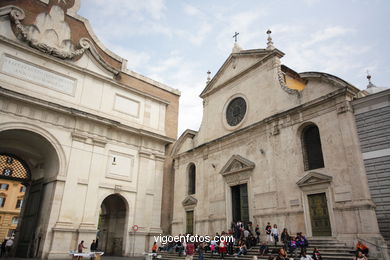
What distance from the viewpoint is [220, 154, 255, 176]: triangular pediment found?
52.5 ft

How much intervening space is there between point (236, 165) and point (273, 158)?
2.63 meters

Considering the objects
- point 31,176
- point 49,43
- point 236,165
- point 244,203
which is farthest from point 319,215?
point 31,176

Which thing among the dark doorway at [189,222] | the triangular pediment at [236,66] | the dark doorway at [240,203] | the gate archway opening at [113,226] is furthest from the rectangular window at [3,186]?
the dark doorway at [240,203]

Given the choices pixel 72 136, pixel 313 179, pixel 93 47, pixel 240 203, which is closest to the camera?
pixel 313 179

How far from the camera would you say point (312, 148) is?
13656 millimetres

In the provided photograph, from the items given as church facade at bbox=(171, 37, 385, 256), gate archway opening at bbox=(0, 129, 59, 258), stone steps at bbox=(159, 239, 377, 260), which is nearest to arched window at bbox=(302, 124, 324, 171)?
church facade at bbox=(171, 37, 385, 256)

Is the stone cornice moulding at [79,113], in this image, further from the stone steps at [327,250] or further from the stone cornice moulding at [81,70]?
the stone steps at [327,250]

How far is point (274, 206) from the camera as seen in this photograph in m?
14.0

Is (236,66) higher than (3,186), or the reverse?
(236,66)

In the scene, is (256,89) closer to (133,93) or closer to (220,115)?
(220,115)

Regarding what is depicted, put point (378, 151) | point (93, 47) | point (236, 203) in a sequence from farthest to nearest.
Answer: point (93, 47) → point (236, 203) → point (378, 151)

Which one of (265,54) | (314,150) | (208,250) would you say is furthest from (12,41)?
(314,150)

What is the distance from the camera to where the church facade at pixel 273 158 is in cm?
1173

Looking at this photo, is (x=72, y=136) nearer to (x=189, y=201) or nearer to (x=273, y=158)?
(x=189, y=201)
